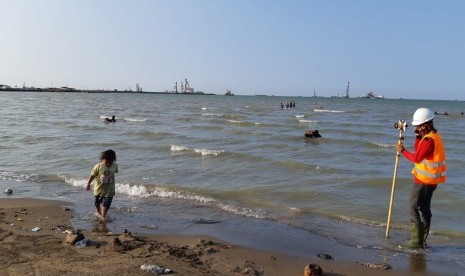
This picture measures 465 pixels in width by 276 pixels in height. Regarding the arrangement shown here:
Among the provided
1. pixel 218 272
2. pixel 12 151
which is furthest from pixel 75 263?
pixel 12 151

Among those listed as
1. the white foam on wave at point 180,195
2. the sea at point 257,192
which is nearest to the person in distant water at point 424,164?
the sea at point 257,192

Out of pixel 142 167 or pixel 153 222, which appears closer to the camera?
pixel 153 222

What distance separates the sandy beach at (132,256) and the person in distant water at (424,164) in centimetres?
119

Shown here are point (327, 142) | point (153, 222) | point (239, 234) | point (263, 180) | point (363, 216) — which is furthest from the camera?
point (327, 142)

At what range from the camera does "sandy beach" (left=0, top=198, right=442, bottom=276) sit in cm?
532

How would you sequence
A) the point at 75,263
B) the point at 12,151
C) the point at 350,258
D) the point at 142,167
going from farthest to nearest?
the point at 12,151, the point at 142,167, the point at 350,258, the point at 75,263

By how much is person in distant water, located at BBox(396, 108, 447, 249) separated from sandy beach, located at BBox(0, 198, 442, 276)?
119 centimetres

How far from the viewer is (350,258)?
6340 millimetres

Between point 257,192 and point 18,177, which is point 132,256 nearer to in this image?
point 257,192


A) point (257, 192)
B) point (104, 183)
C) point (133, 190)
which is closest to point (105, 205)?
point (104, 183)

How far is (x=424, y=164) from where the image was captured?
258 inches

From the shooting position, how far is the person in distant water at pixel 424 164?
6.44 meters

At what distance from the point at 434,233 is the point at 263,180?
5.29 m

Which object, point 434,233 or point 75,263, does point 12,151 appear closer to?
point 75,263
